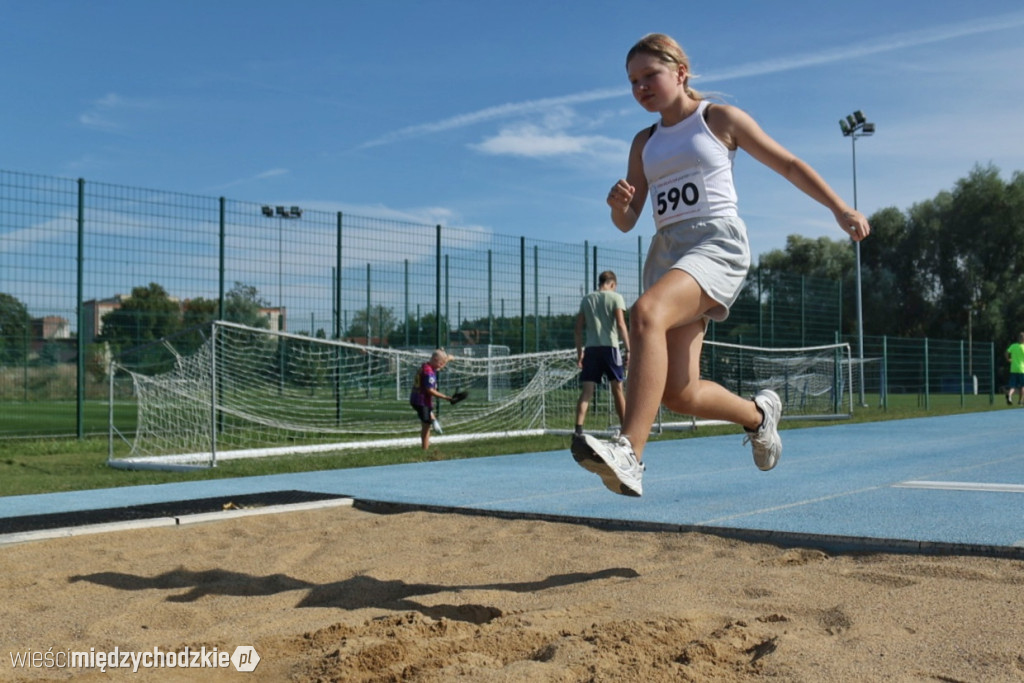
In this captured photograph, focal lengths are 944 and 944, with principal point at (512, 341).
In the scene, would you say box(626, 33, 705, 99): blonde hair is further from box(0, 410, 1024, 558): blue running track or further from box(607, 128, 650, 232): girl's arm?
box(0, 410, 1024, 558): blue running track

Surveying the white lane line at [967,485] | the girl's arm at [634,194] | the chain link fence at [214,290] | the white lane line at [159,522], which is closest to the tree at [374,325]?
the chain link fence at [214,290]

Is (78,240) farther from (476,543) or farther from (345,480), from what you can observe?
(476,543)

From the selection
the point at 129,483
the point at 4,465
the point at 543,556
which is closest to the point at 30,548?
the point at 543,556

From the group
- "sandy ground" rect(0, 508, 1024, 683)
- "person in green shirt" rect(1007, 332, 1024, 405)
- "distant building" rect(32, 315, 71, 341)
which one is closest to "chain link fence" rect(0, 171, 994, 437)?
"distant building" rect(32, 315, 71, 341)

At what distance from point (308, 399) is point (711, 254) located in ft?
34.2

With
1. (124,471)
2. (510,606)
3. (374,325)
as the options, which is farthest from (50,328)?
(510,606)

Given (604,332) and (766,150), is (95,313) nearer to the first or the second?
(604,332)

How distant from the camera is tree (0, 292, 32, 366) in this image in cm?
1124

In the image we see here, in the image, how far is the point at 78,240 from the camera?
1126 centimetres

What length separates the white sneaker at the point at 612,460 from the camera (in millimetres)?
3213

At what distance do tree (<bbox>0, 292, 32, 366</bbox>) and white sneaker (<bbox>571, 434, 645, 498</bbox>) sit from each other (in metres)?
9.91

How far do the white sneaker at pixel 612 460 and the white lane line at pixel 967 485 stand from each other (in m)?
3.64

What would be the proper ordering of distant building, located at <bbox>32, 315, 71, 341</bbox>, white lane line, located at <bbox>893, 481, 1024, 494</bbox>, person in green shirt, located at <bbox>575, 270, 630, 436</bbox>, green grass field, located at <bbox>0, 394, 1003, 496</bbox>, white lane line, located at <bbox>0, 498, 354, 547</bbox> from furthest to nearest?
distant building, located at <bbox>32, 315, 71, 341</bbox> < person in green shirt, located at <bbox>575, 270, 630, 436</bbox> < green grass field, located at <bbox>0, 394, 1003, 496</bbox> < white lane line, located at <bbox>893, 481, 1024, 494</bbox> < white lane line, located at <bbox>0, 498, 354, 547</bbox>

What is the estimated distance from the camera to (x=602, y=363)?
9.66 metres
